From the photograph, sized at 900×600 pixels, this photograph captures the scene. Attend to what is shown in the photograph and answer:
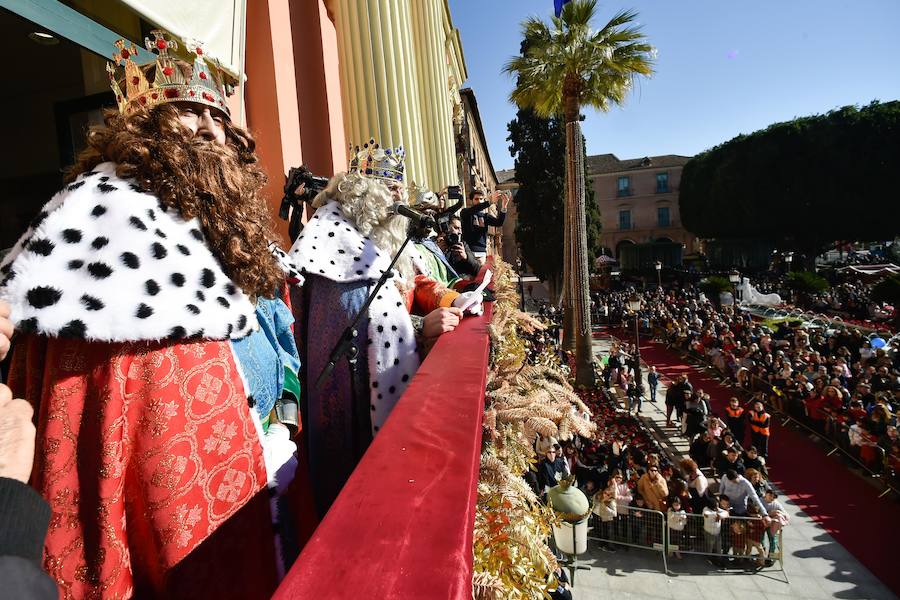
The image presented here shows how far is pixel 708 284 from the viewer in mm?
31297

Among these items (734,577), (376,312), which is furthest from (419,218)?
(734,577)

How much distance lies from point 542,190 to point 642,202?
28318mm

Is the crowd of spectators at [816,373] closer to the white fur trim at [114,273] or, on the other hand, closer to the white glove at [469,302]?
the white glove at [469,302]

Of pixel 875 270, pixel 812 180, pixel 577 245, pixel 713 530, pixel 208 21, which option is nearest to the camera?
pixel 208 21

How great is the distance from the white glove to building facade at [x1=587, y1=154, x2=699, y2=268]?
54.1 metres

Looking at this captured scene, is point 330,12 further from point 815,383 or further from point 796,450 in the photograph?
point 815,383

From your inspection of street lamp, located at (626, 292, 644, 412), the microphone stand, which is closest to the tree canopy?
street lamp, located at (626, 292, 644, 412)

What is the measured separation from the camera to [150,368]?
1177 mm

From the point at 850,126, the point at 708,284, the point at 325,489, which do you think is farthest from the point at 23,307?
the point at 850,126

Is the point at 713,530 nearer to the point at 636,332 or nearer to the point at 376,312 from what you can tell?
the point at 376,312

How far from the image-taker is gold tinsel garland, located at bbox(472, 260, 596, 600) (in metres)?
1.23

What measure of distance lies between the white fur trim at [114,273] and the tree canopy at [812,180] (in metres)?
43.3

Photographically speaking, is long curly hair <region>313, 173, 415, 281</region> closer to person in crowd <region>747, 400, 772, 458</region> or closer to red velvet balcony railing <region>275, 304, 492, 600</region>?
red velvet balcony railing <region>275, 304, 492, 600</region>

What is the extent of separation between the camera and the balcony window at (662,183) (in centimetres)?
5319
